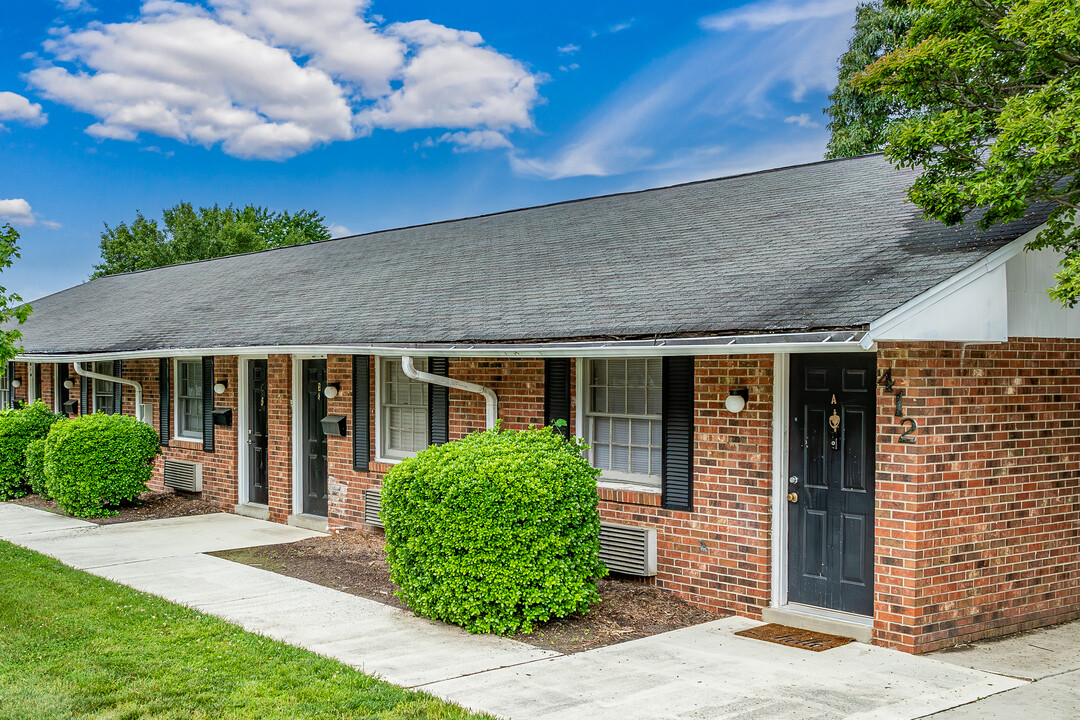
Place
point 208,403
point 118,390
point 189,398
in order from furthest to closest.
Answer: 1. point 118,390
2. point 189,398
3. point 208,403

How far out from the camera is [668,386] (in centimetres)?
771

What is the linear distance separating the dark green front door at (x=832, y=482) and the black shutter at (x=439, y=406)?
4154mm

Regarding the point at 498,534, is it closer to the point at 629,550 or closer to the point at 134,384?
the point at 629,550

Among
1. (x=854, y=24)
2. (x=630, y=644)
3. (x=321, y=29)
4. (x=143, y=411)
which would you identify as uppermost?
(x=321, y=29)

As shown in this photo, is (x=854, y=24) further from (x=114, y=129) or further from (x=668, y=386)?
(x=114, y=129)

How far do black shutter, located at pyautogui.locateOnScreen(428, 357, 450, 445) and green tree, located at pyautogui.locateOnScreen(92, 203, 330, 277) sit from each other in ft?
114

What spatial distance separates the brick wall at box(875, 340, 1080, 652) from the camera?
242 inches

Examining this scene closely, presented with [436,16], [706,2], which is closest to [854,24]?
[706,2]

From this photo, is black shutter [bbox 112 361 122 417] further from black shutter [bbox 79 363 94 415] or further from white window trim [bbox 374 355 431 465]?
white window trim [bbox 374 355 431 465]

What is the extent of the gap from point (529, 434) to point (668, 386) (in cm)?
131

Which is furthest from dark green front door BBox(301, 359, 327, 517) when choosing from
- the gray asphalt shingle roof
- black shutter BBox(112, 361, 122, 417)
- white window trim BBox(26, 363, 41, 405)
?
white window trim BBox(26, 363, 41, 405)

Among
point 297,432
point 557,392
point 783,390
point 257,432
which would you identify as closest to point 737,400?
point 783,390

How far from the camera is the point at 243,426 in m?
12.9

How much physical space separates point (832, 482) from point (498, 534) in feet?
8.28
